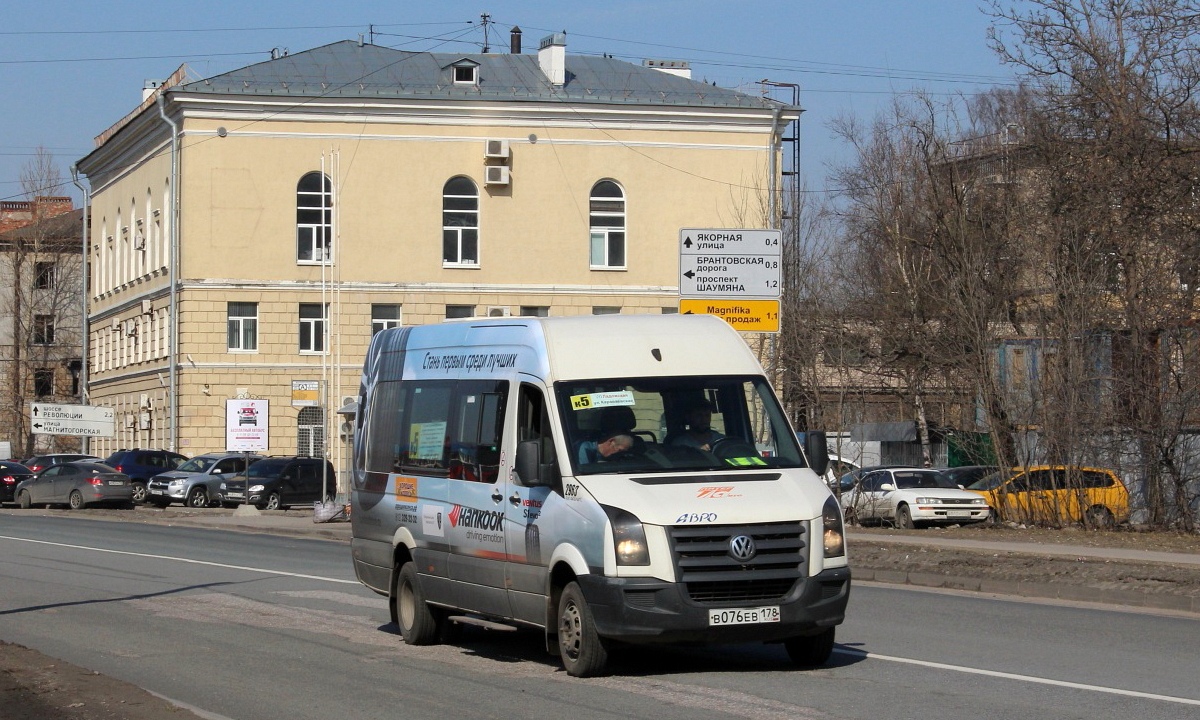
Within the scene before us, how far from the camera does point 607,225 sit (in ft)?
191

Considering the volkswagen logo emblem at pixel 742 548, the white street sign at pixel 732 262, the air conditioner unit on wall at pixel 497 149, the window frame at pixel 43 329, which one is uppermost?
the air conditioner unit on wall at pixel 497 149

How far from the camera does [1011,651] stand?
1166 cm

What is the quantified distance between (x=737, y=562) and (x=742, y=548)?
0.09 m

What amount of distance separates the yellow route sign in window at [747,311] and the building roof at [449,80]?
35.7 meters

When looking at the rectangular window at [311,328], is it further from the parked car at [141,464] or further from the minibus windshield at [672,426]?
the minibus windshield at [672,426]

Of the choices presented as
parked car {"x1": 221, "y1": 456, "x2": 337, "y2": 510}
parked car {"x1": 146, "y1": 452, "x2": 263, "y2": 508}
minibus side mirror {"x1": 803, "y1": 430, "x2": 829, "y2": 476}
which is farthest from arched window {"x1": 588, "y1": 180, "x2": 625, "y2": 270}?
minibus side mirror {"x1": 803, "y1": 430, "x2": 829, "y2": 476}

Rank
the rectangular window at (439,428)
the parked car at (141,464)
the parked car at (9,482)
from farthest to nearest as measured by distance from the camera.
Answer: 1. the parked car at (141,464)
2. the parked car at (9,482)
3. the rectangular window at (439,428)

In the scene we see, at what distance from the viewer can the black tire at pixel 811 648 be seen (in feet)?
34.5

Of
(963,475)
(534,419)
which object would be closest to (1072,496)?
(963,475)

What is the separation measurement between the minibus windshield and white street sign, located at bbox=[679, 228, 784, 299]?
36.3 ft

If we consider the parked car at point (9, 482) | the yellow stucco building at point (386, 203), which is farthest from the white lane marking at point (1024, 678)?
the yellow stucco building at point (386, 203)

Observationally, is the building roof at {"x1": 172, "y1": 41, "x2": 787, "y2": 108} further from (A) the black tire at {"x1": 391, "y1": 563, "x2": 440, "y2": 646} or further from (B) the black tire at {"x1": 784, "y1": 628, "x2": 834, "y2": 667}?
(B) the black tire at {"x1": 784, "y1": 628, "x2": 834, "y2": 667}

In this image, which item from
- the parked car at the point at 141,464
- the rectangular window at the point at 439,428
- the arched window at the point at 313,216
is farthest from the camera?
the arched window at the point at 313,216

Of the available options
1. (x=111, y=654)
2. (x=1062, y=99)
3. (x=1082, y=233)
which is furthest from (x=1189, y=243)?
(x=111, y=654)
